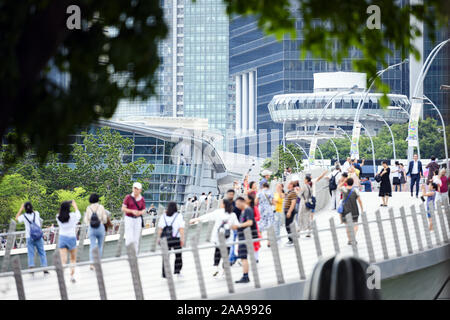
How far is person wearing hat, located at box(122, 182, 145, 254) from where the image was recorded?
14.5 m

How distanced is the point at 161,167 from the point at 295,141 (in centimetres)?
7317

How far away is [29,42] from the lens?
5492 mm

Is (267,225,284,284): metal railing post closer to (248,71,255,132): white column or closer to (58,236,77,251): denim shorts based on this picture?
(58,236,77,251): denim shorts

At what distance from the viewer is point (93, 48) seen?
6.00 meters

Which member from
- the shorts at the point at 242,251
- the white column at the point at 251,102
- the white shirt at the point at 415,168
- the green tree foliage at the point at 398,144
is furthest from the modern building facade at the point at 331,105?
the shorts at the point at 242,251

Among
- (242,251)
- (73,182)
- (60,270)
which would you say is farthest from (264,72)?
(60,270)

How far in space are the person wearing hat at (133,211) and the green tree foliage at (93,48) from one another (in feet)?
26.6

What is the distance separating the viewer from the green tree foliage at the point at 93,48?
216 inches

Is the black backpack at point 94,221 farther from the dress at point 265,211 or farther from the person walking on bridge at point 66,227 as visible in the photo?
the dress at point 265,211

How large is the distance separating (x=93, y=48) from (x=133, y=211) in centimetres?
868

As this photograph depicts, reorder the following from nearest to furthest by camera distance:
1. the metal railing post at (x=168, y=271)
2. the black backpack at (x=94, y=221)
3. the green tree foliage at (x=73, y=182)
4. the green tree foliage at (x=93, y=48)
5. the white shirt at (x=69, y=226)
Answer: the green tree foliage at (x=93, y=48) < the metal railing post at (x=168, y=271) < the white shirt at (x=69, y=226) < the black backpack at (x=94, y=221) < the green tree foliage at (x=73, y=182)

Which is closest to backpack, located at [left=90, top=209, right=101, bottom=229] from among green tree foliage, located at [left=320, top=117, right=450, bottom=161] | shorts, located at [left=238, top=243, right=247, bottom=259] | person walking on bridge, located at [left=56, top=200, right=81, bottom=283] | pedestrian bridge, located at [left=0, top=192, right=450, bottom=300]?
person walking on bridge, located at [left=56, top=200, right=81, bottom=283]

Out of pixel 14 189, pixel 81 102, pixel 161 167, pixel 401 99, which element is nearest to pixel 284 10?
pixel 81 102
